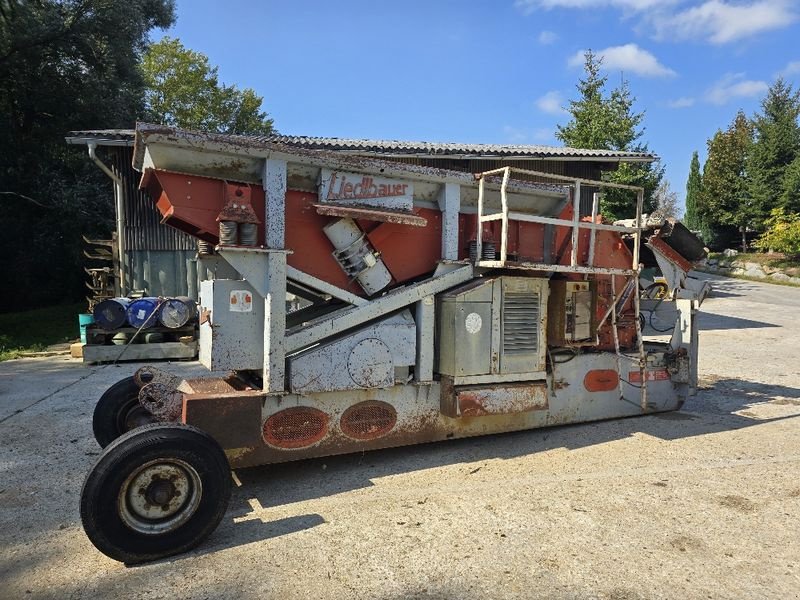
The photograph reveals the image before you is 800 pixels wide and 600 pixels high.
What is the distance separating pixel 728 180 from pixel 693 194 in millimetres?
4260

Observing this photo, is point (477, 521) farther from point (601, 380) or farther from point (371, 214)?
point (601, 380)

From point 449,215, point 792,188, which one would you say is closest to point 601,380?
point 449,215

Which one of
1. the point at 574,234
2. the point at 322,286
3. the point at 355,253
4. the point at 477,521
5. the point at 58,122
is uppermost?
the point at 58,122

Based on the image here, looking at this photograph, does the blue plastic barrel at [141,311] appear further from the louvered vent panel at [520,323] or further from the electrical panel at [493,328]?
the louvered vent panel at [520,323]

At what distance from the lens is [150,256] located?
1198 centimetres

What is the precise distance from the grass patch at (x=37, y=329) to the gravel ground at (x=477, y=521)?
23.2 feet

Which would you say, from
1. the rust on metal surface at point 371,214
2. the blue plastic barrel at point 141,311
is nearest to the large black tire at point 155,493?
the rust on metal surface at point 371,214

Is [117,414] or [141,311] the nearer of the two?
[117,414]

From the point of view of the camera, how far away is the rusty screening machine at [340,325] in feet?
10.3

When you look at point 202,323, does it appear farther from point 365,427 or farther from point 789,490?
point 789,490

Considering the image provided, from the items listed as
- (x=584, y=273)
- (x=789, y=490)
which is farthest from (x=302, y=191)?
(x=789, y=490)

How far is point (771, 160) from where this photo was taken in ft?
92.7

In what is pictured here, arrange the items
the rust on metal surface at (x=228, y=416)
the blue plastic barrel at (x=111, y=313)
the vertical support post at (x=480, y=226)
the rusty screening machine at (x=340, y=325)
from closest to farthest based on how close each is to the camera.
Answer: the rusty screening machine at (x=340, y=325) → the rust on metal surface at (x=228, y=416) → the vertical support post at (x=480, y=226) → the blue plastic barrel at (x=111, y=313)

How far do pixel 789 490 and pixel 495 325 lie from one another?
2.40 m
